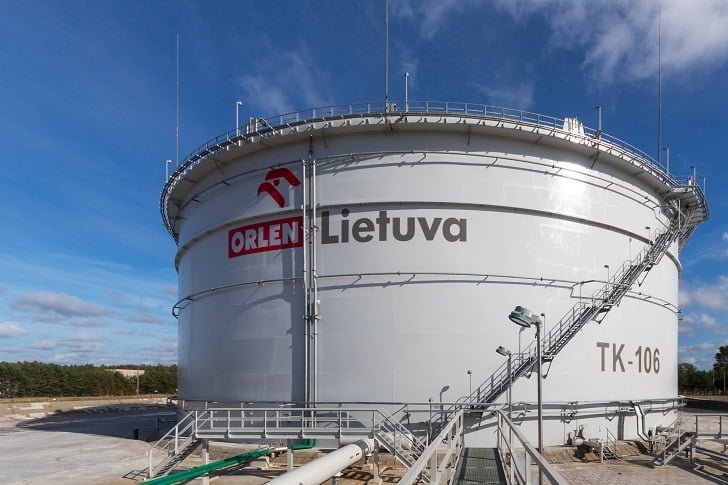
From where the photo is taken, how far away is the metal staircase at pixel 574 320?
1712cm

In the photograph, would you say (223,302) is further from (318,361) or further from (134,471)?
(134,471)

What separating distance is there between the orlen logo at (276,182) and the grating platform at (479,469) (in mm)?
10755

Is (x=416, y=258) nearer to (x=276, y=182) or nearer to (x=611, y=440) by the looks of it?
(x=276, y=182)

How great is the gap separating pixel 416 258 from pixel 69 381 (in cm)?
6751

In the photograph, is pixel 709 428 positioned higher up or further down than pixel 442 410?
further down

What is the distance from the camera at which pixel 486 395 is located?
17.2m

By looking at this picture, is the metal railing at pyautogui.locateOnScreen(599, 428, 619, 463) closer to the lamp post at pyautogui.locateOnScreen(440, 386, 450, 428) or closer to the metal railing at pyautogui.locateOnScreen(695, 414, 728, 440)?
the metal railing at pyautogui.locateOnScreen(695, 414, 728, 440)

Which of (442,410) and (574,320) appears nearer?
(442,410)

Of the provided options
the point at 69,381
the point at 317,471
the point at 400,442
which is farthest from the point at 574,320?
the point at 69,381

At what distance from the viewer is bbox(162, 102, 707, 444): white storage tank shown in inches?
689

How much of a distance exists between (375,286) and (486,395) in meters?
5.04

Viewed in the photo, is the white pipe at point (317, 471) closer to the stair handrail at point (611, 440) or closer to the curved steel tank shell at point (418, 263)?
the curved steel tank shell at point (418, 263)

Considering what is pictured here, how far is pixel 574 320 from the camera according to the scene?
18547 mm

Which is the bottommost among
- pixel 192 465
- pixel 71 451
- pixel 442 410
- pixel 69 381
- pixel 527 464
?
pixel 69 381
